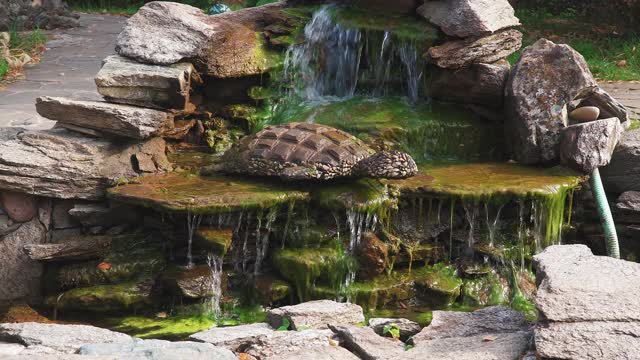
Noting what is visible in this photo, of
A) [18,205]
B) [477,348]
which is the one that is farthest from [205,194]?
[477,348]

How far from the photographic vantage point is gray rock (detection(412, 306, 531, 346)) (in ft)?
16.7

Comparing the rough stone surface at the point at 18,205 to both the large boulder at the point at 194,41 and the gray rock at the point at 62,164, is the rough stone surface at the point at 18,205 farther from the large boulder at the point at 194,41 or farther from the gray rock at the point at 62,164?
the large boulder at the point at 194,41

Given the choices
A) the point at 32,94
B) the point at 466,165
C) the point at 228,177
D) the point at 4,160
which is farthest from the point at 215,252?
the point at 32,94

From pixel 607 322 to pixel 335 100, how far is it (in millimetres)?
3719

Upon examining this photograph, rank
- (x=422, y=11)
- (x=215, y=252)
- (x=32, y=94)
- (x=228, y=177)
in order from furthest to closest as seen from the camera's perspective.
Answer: (x=32, y=94) → (x=422, y=11) → (x=228, y=177) → (x=215, y=252)

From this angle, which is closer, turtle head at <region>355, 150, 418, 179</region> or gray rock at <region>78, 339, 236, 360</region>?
gray rock at <region>78, 339, 236, 360</region>

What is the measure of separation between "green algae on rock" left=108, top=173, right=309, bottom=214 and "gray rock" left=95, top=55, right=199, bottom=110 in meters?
0.60

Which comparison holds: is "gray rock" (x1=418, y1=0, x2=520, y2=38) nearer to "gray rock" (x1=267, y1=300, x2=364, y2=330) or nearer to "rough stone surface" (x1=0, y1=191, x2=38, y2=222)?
"gray rock" (x1=267, y1=300, x2=364, y2=330)

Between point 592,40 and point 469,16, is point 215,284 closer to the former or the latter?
point 469,16

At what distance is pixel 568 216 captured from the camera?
6.70 metres

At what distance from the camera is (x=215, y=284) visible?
6.02 metres

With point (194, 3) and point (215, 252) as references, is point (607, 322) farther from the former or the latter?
point (194, 3)

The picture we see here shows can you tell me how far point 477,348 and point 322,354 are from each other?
0.78 metres

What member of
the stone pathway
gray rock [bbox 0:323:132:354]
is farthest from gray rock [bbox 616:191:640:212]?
the stone pathway
